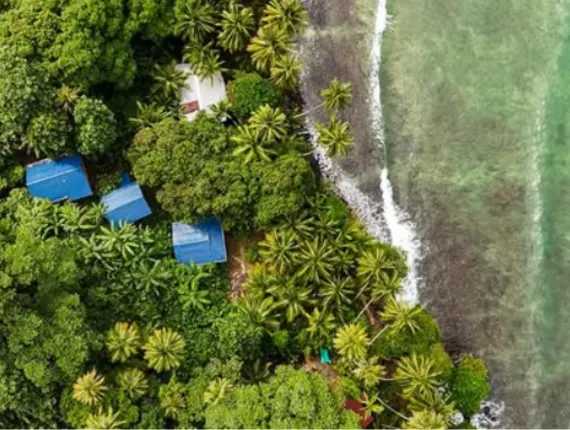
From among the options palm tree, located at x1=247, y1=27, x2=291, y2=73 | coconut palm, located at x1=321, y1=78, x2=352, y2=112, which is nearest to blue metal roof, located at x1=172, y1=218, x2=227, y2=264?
coconut palm, located at x1=321, y1=78, x2=352, y2=112

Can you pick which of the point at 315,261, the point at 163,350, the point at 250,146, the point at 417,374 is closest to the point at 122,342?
the point at 163,350

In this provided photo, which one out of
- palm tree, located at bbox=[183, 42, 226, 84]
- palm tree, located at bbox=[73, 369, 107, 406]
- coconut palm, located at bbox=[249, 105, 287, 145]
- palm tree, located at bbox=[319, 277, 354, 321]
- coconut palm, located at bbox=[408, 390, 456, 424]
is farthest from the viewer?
palm tree, located at bbox=[183, 42, 226, 84]

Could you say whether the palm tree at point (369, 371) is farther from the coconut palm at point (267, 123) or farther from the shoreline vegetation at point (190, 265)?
the coconut palm at point (267, 123)

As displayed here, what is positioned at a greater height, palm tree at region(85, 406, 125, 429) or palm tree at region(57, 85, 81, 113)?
palm tree at region(57, 85, 81, 113)

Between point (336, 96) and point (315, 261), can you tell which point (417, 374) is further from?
point (336, 96)

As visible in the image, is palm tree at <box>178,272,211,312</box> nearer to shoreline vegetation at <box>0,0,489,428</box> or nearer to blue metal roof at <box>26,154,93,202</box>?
shoreline vegetation at <box>0,0,489,428</box>

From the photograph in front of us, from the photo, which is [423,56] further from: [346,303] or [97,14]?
[97,14]
